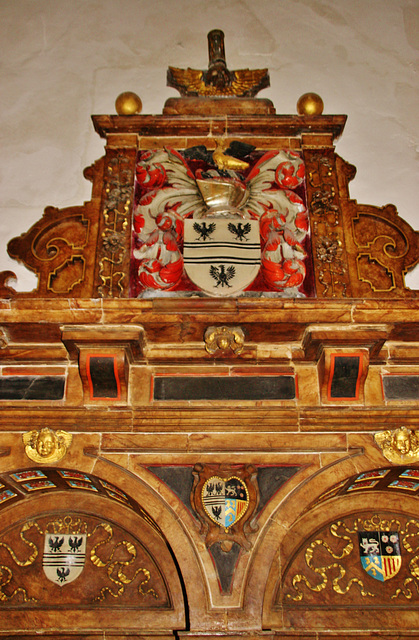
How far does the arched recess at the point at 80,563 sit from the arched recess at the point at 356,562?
822mm

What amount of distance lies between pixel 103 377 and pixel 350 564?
2.21 meters

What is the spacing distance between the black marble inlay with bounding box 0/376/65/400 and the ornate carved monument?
0.04 feet

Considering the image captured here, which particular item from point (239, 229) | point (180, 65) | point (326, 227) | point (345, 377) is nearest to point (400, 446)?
point (345, 377)

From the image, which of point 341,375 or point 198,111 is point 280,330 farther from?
point 198,111

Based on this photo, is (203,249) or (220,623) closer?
(220,623)

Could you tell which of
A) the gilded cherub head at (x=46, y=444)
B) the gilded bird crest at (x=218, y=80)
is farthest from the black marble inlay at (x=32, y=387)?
the gilded bird crest at (x=218, y=80)

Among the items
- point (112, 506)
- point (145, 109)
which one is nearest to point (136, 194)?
point (145, 109)

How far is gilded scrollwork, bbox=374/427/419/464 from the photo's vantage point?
4.64 meters

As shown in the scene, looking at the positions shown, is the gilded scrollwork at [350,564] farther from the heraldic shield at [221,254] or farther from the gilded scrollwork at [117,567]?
the heraldic shield at [221,254]

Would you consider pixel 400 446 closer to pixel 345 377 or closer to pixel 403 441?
pixel 403 441

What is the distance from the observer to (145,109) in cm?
640

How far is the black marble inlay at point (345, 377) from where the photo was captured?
467 centimetres

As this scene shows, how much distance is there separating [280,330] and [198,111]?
2178mm

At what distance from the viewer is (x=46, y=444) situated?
15.0 ft
